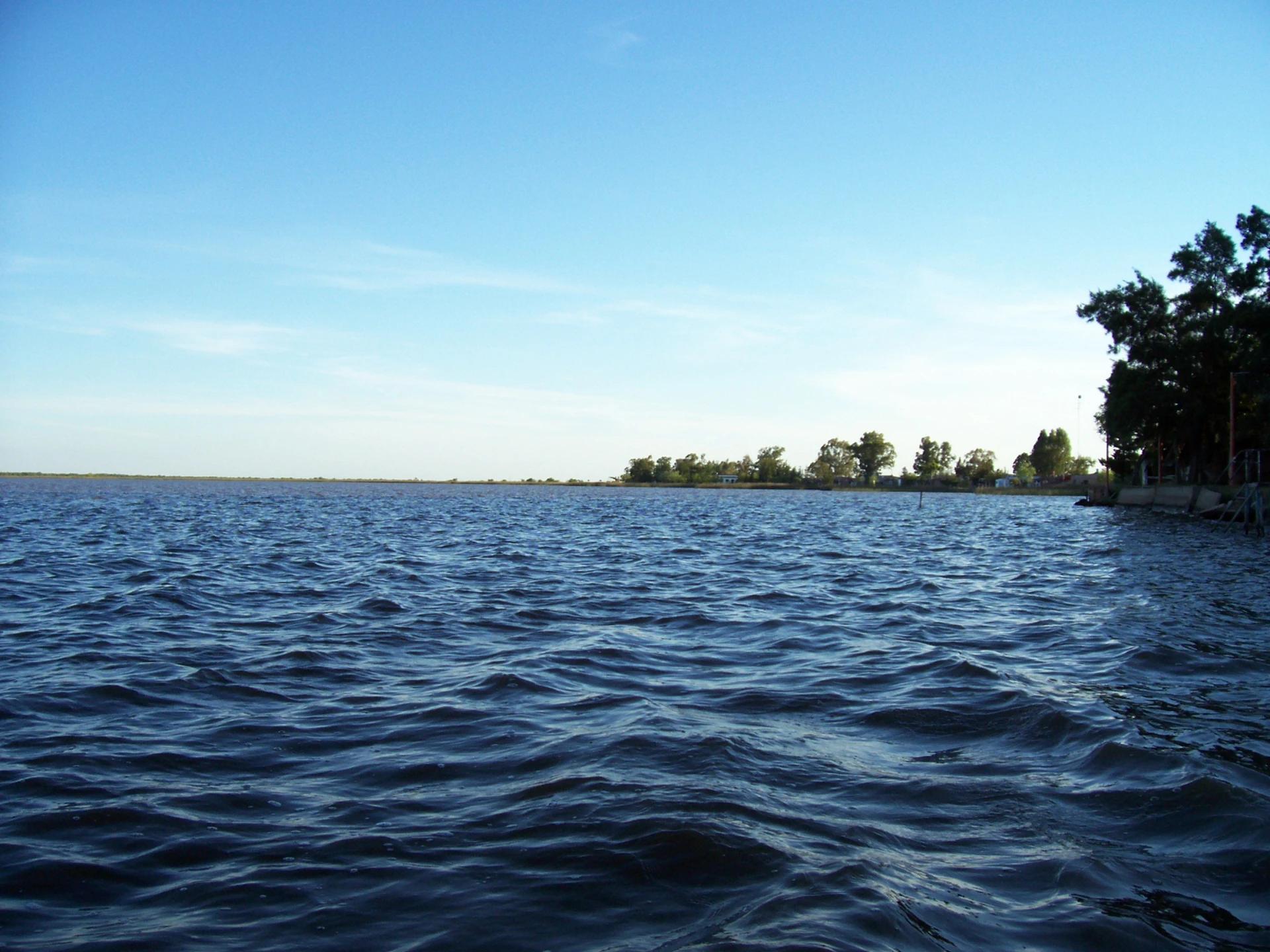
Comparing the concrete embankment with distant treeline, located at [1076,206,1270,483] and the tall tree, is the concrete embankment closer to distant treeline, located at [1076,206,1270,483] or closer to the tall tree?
distant treeline, located at [1076,206,1270,483]

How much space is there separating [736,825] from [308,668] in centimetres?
641

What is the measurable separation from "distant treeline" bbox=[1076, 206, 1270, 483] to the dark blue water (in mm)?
47617

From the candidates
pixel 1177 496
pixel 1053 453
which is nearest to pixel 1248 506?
pixel 1177 496

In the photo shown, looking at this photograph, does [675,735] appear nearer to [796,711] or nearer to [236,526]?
[796,711]

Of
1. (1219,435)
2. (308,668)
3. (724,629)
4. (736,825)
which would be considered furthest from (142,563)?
(1219,435)

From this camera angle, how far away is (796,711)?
8.48 m

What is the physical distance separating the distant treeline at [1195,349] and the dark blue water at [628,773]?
1875 inches

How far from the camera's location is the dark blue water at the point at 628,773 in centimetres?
448

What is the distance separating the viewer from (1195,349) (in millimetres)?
59188

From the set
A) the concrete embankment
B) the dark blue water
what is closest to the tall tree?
the concrete embankment

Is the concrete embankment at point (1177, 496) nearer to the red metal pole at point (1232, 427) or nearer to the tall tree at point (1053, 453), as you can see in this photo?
the red metal pole at point (1232, 427)

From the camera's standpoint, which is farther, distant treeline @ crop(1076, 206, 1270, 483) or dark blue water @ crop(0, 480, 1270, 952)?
distant treeline @ crop(1076, 206, 1270, 483)

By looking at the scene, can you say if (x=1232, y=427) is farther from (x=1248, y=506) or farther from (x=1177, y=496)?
(x=1248, y=506)

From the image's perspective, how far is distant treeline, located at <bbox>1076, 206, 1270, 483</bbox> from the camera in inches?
2094
